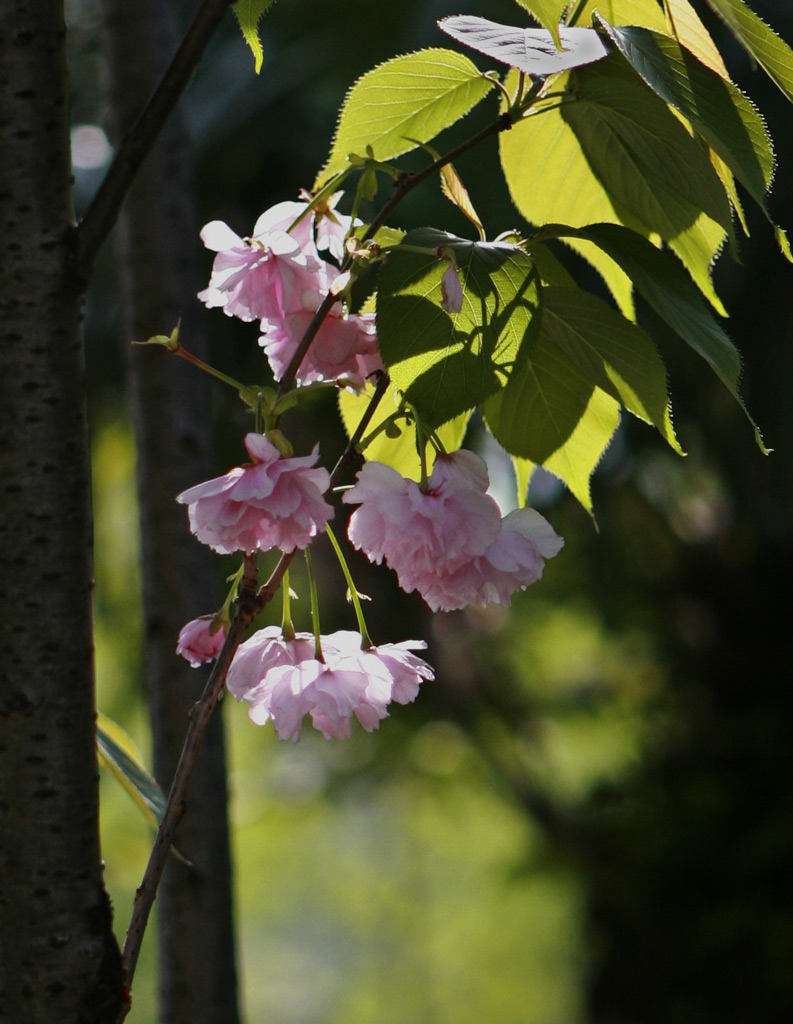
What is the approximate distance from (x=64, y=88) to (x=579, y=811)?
7.82 feet

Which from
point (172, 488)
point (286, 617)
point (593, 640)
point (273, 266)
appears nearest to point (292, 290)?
point (273, 266)

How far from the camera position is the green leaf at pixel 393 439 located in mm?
356

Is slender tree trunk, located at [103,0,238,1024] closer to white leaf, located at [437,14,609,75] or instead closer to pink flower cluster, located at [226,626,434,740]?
pink flower cluster, located at [226,626,434,740]

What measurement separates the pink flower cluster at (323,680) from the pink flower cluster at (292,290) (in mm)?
91

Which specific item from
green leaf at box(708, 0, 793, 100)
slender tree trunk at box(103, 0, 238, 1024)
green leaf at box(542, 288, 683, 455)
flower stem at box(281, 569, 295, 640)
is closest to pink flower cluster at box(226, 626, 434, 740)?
flower stem at box(281, 569, 295, 640)

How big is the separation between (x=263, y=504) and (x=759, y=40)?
0.21 m

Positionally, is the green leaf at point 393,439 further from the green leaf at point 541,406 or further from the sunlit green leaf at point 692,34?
the sunlit green leaf at point 692,34

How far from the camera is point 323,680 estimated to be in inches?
12.9

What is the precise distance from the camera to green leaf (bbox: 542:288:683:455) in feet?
1.04

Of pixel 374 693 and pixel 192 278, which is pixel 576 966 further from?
pixel 374 693

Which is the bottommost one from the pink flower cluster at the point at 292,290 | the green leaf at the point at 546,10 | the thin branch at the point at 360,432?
the thin branch at the point at 360,432

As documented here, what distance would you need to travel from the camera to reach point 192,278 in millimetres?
740

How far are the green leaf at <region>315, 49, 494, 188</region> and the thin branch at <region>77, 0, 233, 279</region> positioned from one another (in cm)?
9

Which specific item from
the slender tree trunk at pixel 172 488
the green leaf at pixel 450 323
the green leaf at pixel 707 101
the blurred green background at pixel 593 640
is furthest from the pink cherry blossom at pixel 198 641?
the blurred green background at pixel 593 640
